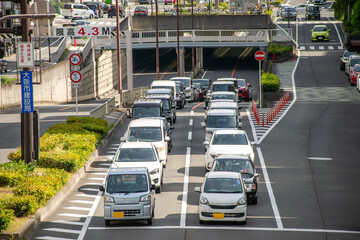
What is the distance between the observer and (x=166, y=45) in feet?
239

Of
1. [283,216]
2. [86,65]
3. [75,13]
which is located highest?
[75,13]

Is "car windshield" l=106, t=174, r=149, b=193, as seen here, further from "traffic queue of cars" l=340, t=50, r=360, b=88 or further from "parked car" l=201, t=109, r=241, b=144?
"traffic queue of cars" l=340, t=50, r=360, b=88

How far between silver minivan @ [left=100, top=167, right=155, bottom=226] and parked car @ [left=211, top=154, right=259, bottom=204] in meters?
3.76

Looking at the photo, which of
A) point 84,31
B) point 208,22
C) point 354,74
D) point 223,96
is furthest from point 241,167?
point 208,22

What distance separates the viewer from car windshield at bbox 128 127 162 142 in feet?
94.4

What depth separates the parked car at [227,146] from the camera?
26.4m

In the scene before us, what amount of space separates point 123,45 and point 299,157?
42.8 m

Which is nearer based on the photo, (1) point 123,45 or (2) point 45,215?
(2) point 45,215

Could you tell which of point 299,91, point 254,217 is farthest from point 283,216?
point 299,91

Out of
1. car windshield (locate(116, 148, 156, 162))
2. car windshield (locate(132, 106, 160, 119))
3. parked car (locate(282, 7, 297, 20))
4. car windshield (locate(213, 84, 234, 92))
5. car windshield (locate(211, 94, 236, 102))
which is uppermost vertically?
parked car (locate(282, 7, 297, 20))

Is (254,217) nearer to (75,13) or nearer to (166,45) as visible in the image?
(166,45)

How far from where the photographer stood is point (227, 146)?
27.1 metres

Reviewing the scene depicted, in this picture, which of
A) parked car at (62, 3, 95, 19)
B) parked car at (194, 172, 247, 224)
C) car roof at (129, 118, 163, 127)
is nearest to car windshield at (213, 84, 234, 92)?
car roof at (129, 118, 163, 127)

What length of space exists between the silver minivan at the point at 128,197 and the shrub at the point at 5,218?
9.54 feet
